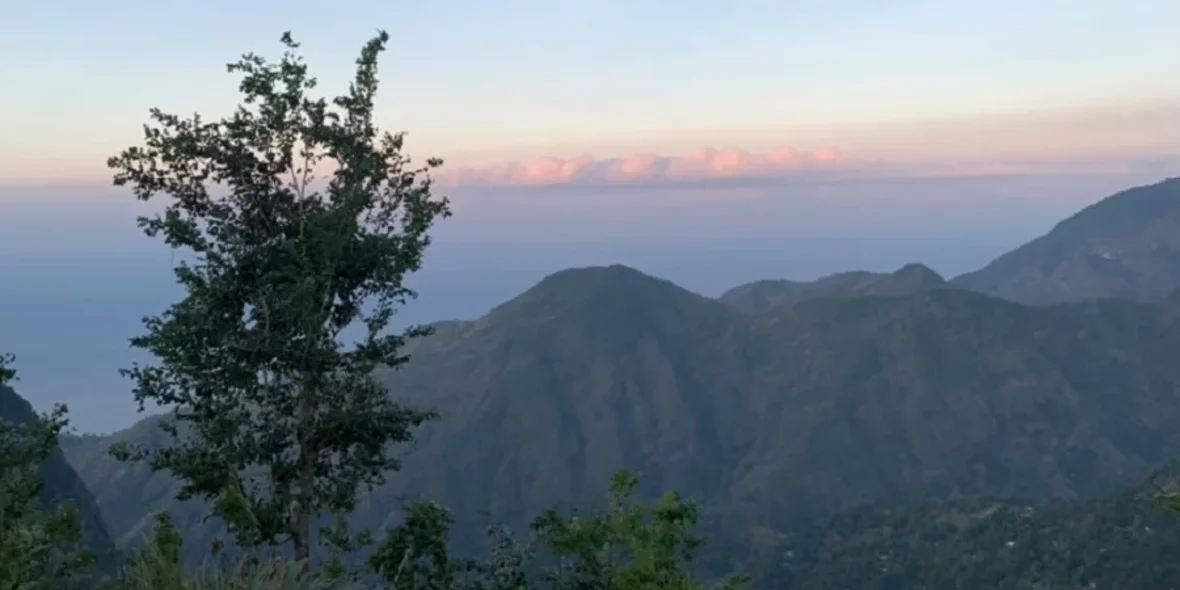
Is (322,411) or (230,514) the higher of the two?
(322,411)

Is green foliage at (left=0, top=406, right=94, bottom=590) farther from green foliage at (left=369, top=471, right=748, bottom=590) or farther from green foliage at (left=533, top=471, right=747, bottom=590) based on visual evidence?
green foliage at (left=533, top=471, right=747, bottom=590)

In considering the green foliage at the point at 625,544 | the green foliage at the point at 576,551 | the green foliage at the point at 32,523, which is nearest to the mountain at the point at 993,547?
the green foliage at the point at 625,544

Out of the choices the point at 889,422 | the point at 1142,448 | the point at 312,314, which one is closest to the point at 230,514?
the point at 312,314

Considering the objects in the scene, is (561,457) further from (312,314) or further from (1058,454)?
(312,314)

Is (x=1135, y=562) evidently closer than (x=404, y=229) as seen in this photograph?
No

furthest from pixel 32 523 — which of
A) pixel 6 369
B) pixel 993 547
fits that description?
pixel 993 547

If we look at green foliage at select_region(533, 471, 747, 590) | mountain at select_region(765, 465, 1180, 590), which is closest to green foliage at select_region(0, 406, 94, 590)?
green foliage at select_region(533, 471, 747, 590)

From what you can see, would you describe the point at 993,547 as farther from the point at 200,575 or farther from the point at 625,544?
the point at 200,575
